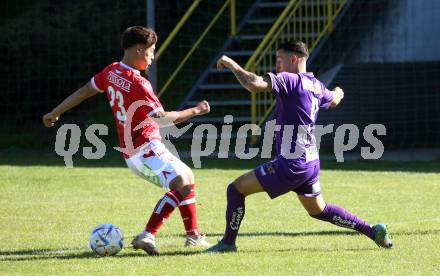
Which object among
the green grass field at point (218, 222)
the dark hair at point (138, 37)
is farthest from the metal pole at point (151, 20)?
the dark hair at point (138, 37)

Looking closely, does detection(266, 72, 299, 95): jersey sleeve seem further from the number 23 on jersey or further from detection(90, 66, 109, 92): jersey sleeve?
detection(90, 66, 109, 92): jersey sleeve

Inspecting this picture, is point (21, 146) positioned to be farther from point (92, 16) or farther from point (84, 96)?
point (84, 96)

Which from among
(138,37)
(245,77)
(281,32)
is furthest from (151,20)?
(245,77)

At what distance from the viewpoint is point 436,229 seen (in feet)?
29.8

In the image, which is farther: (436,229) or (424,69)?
(424,69)

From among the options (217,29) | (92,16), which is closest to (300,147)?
(217,29)

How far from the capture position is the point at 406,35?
17.9 metres

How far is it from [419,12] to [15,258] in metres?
12.0

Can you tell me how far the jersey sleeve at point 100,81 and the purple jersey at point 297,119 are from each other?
1.43 metres

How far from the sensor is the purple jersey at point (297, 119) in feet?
25.2

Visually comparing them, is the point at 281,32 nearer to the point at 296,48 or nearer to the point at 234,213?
the point at 296,48

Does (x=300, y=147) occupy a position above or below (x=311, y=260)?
above

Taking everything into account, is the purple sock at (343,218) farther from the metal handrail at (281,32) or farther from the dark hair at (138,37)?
the metal handrail at (281,32)

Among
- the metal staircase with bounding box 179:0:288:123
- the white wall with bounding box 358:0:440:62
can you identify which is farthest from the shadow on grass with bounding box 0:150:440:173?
the white wall with bounding box 358:0:440:62
